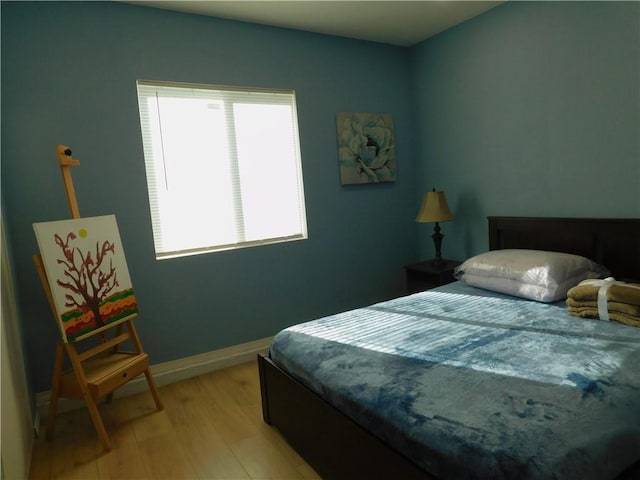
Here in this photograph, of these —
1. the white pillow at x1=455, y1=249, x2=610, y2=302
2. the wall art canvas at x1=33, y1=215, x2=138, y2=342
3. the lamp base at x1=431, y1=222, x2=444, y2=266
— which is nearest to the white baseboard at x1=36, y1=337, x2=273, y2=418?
the wall art canvas at x1=33, y1=215, x2=138, y2=342

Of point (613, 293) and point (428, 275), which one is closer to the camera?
point (613, 293)

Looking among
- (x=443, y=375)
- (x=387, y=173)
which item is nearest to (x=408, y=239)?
(x=387, y=173)

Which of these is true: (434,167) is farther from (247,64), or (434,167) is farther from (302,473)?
(302,473)

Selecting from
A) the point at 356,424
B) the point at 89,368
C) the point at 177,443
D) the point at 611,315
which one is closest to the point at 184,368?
the point at 89,368

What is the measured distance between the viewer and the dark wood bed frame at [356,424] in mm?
1446

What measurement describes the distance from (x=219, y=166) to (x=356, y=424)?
2.14 m

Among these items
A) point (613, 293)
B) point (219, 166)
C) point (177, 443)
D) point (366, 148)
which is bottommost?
point (177, 443)

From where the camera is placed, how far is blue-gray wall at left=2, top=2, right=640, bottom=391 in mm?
2436

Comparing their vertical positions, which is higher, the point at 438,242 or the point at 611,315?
the point at 438,242

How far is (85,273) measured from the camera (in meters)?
2.25

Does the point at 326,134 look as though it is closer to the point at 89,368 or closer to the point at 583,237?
the point at 583,237

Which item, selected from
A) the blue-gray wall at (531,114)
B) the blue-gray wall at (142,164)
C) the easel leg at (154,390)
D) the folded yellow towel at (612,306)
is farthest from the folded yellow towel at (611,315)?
the easel leg at (154,390)

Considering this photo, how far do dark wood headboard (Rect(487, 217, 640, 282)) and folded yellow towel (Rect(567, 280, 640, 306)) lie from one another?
54 cm

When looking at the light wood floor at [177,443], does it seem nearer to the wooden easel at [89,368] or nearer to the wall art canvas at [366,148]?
the wooden easel at [89,368]
